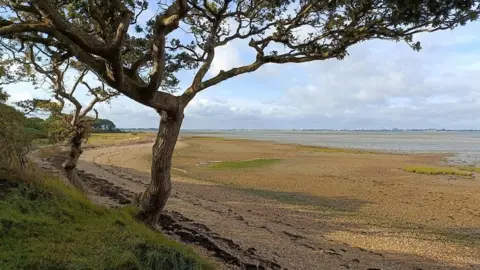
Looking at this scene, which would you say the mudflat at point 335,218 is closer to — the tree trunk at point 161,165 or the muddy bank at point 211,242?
the muddy bank at point 211,242

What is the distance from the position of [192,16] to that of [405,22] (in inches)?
203

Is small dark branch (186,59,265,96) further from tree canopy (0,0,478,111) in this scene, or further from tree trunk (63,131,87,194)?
tree trunk (63,131,87,194)

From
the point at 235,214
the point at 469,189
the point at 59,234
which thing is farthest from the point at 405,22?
the point at 469,189

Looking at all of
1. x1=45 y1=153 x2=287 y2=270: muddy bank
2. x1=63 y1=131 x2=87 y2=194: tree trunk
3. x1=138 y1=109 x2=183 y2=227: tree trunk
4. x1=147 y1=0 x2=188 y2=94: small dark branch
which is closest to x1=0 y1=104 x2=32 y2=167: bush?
x1=138 y1=109 x2=183 y2=227: tree trunk

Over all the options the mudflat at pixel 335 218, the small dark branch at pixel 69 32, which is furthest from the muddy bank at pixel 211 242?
the small dark branch at pixel 69 32

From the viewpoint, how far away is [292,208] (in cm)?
1627

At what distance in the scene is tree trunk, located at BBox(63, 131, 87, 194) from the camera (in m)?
11.6

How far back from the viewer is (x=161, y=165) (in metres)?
7.94

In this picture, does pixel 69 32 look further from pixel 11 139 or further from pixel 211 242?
pixel 211 242

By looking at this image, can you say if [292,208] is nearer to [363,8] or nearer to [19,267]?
[363,8]

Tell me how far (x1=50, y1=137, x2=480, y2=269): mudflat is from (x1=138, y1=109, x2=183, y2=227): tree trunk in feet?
5.34

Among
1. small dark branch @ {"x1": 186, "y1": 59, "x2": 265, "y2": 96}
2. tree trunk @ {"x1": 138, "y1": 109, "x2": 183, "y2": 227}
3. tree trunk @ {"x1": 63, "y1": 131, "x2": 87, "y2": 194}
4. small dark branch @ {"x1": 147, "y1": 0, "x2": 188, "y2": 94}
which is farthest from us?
tree trunk @ {"x1": 63, "y1": 131, "x2": 87, "y2": 194}

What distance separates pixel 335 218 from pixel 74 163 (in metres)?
8.96

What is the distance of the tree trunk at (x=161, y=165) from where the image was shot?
791 centimetres
